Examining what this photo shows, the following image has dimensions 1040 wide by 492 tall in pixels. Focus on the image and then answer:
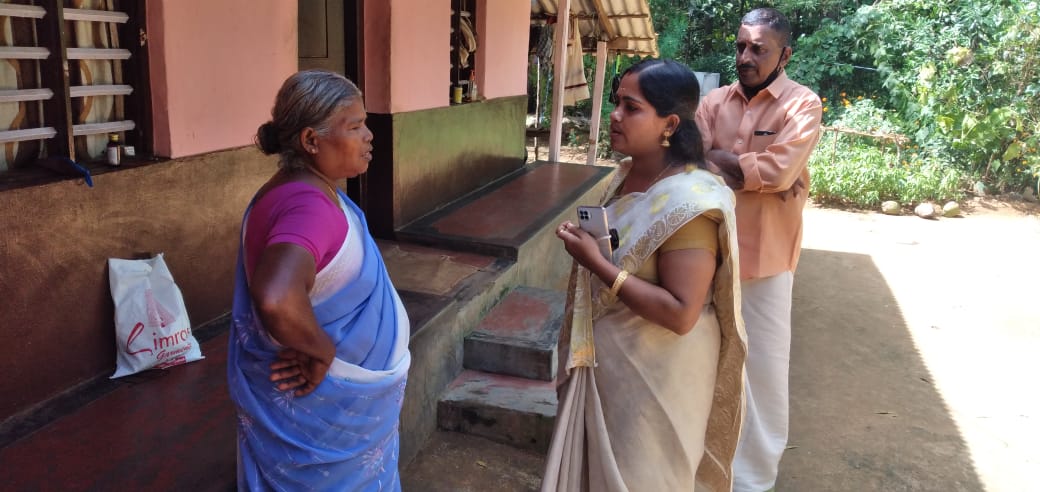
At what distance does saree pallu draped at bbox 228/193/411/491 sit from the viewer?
189 centimetres

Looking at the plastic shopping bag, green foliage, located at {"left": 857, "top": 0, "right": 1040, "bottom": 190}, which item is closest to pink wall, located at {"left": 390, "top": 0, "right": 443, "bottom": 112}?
the plastic shopping bag

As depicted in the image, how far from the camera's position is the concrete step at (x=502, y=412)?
352cm

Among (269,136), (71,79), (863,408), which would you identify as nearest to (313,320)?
(269,136)

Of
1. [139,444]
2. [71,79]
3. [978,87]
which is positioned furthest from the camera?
[978,87]

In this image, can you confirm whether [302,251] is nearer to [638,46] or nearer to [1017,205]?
[638,46]

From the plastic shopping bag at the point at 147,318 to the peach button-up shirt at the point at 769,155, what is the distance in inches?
88.0

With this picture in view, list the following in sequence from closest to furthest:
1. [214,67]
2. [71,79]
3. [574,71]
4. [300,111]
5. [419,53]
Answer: [300,111]
[71,79]
[214,67]
[419,53]
[574,71]

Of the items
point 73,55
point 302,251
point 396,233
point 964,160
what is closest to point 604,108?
point 964,160

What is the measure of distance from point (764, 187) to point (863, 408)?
2.34m

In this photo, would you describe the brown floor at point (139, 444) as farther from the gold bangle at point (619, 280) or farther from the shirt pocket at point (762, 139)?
the shirt pocket at point (762, 139)

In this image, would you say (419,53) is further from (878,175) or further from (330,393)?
(878,175)

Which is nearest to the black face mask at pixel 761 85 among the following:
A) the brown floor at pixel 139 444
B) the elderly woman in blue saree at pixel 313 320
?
the elderly woman in blue saree at pixel 313 320

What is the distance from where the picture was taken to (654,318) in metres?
1.94

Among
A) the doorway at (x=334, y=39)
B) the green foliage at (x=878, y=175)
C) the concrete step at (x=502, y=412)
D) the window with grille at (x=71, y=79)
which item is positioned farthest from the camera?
the green foliage at (x=878, y=175)
